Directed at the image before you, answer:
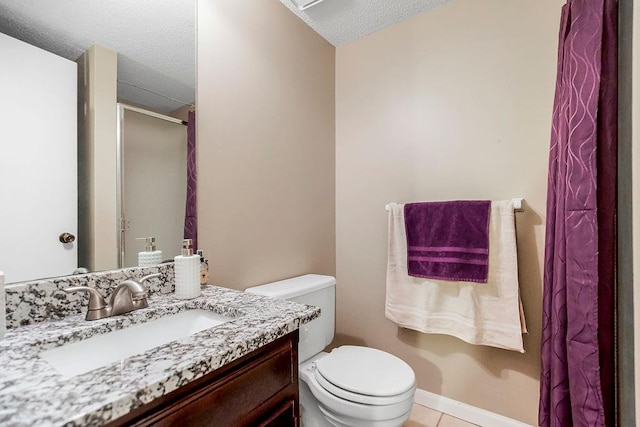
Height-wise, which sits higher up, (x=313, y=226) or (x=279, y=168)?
(x=279, y=168)

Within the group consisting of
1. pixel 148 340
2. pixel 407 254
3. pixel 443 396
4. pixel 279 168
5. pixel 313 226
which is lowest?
pixel 443 396

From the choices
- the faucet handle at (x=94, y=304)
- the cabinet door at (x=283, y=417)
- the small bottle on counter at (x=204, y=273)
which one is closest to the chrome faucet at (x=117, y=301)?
the faucet handle at (x=94, y=304)

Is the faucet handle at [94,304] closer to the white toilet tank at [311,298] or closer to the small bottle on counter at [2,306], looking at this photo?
the small bottle on counter at [2,306]

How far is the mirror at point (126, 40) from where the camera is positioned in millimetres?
815

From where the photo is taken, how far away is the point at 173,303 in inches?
37.3

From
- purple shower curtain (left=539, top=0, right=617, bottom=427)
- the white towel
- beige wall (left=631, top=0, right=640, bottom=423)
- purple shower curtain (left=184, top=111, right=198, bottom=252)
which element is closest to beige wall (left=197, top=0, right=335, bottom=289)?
purple shower curtain (left=184, top=111, right=198, bottom=252)

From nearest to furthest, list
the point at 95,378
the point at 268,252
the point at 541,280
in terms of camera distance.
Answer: the point at 95,378 < the point at 541,280 < the point at 268,252

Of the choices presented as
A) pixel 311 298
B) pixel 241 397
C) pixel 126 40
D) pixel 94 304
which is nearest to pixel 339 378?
pixel 311 298

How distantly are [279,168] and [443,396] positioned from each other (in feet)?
5.18

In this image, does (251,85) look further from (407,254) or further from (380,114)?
(407,254)

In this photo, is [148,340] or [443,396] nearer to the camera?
[148,340]

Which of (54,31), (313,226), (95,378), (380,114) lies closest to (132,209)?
(54,31)

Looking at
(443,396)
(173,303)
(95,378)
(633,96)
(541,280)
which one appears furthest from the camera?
(443,396)

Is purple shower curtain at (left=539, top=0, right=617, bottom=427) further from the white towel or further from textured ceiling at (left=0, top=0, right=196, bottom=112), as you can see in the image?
textured ceiling at (left=0, top=0, right=196, bottom=112)
